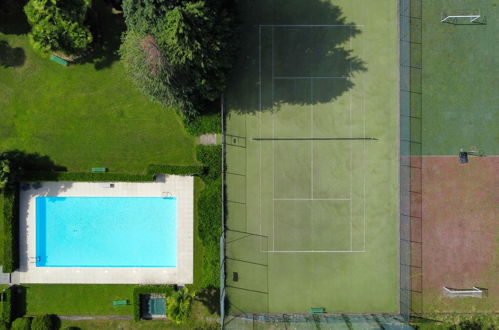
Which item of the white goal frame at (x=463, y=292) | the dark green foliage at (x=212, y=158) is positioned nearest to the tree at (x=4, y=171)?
the dark green foliage at (x=212, y=158)

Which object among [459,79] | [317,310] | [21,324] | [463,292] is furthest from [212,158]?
[463,292]

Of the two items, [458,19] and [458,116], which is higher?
[458,19]

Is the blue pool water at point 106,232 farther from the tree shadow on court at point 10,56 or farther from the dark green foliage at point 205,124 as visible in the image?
the tree shadow on court at point 10,56

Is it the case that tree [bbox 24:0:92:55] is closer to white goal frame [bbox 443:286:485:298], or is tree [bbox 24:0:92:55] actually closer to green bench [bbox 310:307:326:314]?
green bench [bbox 310:307:326:314]

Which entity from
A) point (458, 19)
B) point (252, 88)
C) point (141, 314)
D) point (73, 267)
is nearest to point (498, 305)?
point (458, 19)

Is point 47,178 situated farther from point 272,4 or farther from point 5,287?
point 272,4

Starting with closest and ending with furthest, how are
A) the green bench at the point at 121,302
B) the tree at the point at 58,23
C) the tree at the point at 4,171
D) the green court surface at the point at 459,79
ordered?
1. the tree at the point at 58,23
2. the tree at the point at 4,171
3. the green court surface at the point at 459,79
4. the green bench at the point at 121,302
